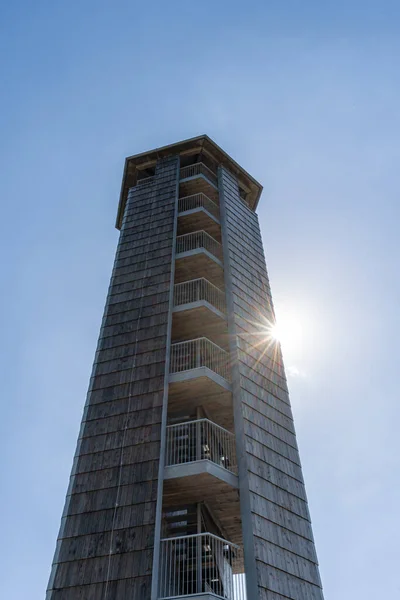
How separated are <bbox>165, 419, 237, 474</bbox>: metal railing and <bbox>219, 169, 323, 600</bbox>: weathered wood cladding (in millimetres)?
945

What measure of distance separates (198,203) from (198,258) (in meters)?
4.43

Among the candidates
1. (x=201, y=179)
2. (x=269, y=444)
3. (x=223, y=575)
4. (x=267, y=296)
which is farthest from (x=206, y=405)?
(x=201, y=179)

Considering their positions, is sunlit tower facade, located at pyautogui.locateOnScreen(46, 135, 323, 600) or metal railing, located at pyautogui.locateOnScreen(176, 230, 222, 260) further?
metal railing, located at pyautogui.locateOnScreen(176, 230, 222, 260)

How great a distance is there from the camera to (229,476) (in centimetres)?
1262

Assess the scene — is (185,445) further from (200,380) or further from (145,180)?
(145,180)

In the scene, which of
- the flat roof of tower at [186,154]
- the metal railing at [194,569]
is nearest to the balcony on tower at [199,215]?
the flat roof of tower at [186,154]

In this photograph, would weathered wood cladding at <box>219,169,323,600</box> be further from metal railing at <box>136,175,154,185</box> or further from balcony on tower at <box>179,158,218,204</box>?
metal railing at <box>136,175,154,185</box>

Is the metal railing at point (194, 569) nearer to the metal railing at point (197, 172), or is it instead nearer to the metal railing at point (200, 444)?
the metal railing at point (200, 444)

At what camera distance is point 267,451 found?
14.0m

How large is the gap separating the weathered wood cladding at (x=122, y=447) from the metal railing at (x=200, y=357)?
96 cm

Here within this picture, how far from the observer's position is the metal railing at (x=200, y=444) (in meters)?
13.2

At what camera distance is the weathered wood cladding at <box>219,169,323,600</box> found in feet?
38.3

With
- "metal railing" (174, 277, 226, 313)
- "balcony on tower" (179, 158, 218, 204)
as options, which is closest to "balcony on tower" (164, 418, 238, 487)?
"metal railing" (174, 277, 226, 313)

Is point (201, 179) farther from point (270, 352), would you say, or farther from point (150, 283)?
point (270, 352)
